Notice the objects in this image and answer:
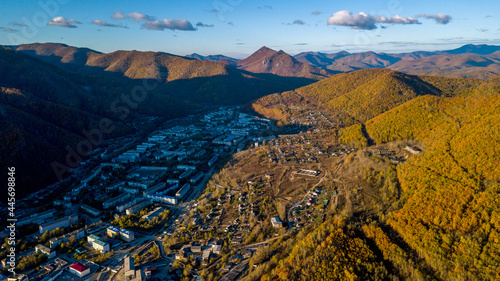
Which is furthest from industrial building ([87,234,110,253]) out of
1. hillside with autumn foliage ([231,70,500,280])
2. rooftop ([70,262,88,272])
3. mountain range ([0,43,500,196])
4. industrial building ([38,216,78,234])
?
mountain range ([0,43,500,196])

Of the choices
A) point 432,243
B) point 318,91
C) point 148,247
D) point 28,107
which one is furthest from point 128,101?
point 432,243

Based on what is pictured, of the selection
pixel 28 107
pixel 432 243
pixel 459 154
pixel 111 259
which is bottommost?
pixel 111 259

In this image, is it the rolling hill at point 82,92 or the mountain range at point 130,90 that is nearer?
the rolling hill at point 82,92

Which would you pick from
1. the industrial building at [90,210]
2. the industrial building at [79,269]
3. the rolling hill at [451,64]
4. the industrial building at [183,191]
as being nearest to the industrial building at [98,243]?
the industrial building at [79,269]

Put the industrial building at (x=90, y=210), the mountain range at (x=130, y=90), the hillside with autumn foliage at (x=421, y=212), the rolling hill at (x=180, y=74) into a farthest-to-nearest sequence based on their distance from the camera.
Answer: the rolling hill at (x=180, y=74) → the mountain range at (x=130, y=90) → the industrial building at (x=90, y=210) → the hillside with autumn foliage at (x=421, y=212)

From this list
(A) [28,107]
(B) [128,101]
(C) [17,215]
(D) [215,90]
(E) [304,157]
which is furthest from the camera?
(D) [215,90]

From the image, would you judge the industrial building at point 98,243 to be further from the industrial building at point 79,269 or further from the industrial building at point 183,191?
the industrial building at point 183,191

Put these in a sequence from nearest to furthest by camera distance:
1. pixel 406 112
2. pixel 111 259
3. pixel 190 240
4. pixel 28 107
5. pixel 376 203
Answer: pixel 111 259
pixel 190 240
pixel 376 203
pixel 406 112
pixel 28 107

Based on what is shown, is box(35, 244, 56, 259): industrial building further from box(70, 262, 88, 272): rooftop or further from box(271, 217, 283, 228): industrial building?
box(271, 217, 283, 228): industrial building

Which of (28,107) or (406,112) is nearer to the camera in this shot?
(406,112)

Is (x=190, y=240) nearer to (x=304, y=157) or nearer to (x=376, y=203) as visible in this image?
(x=376, y=203)

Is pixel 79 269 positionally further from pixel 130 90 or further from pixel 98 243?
pixel 130 90
